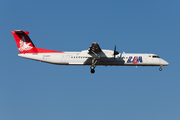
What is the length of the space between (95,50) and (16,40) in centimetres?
1050

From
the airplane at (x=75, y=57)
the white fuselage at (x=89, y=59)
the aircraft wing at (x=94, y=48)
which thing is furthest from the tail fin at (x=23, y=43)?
the aircraft wing at (x=94, y=48)

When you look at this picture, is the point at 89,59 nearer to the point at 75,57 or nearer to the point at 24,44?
the point at 75,57

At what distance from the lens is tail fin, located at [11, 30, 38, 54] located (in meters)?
36.2

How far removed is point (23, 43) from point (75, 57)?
7066 mm

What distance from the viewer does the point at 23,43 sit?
119ft

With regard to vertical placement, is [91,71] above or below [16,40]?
below

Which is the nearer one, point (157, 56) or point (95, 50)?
point (95, 50)

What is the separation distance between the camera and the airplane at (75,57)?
35.7 metres

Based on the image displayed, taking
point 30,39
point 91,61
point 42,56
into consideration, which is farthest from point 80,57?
point 30,39

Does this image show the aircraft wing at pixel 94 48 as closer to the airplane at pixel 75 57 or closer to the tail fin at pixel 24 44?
the airplane at pixel 75 57

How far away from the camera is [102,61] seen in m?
35.6

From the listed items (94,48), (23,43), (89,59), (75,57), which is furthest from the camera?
(23,43)

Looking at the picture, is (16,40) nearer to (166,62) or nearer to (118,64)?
(118,64)

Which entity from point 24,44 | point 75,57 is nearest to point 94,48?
point 75,57
